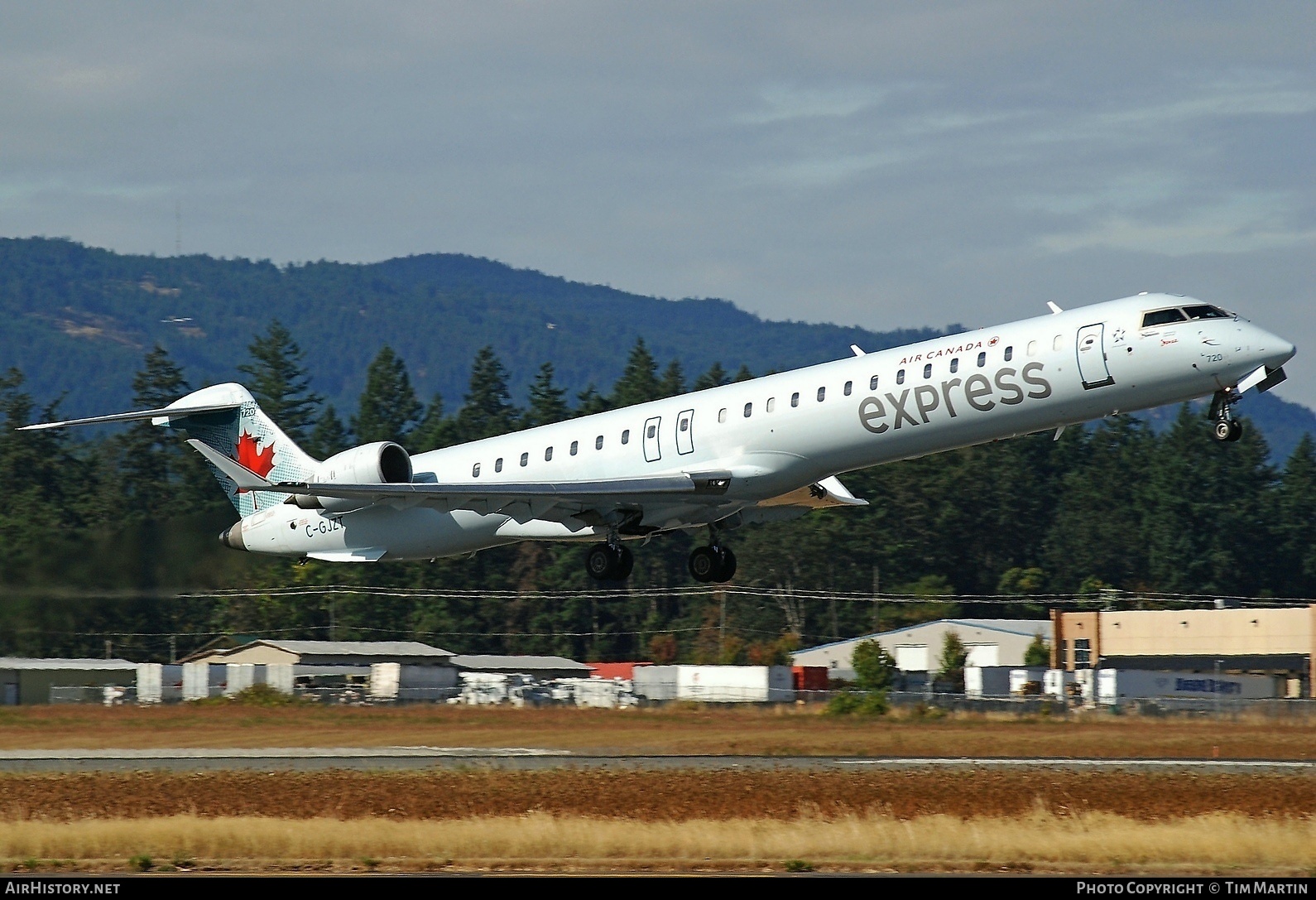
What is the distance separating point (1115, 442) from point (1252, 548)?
60.9ft

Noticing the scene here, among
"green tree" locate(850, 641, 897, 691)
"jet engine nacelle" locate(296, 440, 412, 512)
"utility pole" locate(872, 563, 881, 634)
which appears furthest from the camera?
"utility pole" locate(872, 563, 881, 634)

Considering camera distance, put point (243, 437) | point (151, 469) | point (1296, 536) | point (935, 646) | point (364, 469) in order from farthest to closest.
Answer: point (1296, 536)
point (151, 469)
point (935, 646)
point (243, 437)
point (364, 469)

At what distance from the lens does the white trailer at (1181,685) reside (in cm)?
5506

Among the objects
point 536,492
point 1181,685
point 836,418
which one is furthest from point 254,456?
point 1181,685

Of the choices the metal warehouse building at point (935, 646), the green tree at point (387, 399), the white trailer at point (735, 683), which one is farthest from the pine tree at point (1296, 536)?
the green tree at point (387, 399)

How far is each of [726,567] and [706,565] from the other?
0.35m

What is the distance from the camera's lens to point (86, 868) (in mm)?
17406

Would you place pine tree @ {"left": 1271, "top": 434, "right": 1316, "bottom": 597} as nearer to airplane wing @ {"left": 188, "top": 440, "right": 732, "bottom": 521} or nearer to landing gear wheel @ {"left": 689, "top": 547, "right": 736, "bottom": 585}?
landing gear wheel @ {"left": 689, "top": 547, "right": 736, "bottom": 585}

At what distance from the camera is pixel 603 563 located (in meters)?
29.0

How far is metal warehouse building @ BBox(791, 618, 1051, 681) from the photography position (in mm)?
70000

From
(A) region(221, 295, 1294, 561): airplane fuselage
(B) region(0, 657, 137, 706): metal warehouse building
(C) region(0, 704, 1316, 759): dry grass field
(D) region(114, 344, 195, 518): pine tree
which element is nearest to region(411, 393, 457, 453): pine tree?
(D) region(114, 344, 195, 518): pine tree

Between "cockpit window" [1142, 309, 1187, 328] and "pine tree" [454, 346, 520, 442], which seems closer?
"cockpit window" [1142, 309, 1187, 328]

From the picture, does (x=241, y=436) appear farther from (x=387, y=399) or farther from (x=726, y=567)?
(x=387, y=399)

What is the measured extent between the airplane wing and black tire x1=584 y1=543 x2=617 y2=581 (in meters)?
0.92
